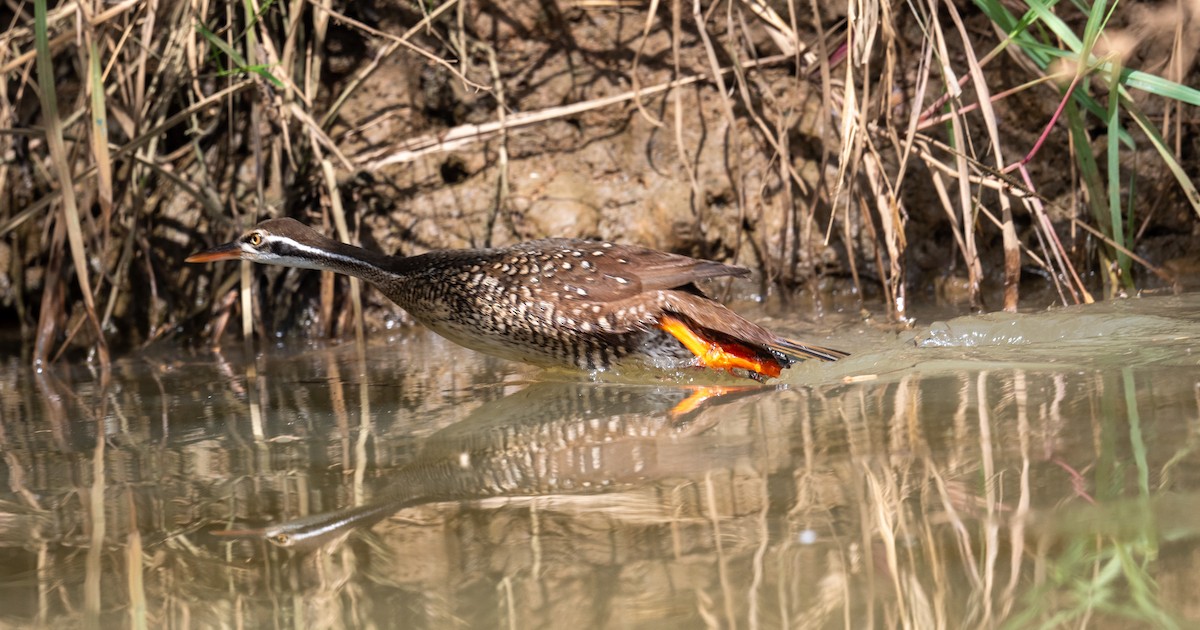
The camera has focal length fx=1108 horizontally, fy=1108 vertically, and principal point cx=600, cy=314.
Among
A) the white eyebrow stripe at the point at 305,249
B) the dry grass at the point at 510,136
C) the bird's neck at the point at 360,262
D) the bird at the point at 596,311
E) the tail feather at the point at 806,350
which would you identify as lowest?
the tail feather at the point at 806,350

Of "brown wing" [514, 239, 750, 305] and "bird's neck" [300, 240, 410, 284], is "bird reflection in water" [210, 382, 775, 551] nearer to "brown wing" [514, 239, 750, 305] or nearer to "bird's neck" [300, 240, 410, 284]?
"brown wing" [514, 239, 750, 305]

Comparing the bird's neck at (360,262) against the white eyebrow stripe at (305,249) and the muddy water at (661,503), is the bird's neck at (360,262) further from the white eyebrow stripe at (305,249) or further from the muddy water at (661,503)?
the muddy water at (661,503)

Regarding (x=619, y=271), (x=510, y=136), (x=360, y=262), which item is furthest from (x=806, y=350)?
(x=510, y=136)

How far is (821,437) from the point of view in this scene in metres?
2.95

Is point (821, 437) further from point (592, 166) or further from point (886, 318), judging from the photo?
point (592, 166)

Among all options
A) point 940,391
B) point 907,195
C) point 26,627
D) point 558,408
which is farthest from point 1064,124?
point 26,627

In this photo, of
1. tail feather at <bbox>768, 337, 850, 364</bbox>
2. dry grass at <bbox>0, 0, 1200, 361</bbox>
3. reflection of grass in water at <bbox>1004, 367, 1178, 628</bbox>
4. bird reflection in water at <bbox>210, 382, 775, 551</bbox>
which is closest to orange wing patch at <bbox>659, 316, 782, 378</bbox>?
tail feather at <bbox>768, 337, 850, 364</bbox>

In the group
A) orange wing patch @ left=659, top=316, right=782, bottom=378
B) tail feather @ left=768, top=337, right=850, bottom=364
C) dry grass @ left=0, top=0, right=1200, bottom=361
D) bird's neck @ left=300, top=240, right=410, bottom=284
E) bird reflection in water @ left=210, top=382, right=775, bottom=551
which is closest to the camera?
bird reflection in water @ left=210, top=382, right=775, bottom=551

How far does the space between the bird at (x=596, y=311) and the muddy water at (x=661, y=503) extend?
44cm

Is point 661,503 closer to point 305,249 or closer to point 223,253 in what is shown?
point 305,249

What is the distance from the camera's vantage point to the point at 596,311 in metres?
4.62

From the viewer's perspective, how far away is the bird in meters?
4.59

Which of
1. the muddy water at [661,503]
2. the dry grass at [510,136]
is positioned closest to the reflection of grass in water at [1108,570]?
the muddy water at [661,503]

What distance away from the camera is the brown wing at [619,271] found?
457cm
